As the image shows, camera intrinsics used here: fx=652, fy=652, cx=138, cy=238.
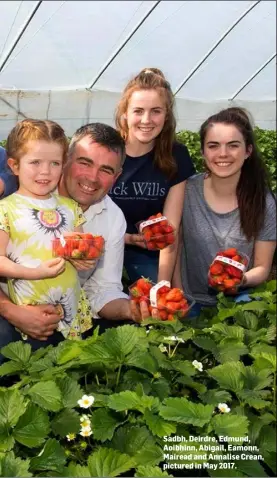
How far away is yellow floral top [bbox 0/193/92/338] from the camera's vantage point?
1.65m

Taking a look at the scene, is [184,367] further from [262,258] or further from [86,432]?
[262,258]

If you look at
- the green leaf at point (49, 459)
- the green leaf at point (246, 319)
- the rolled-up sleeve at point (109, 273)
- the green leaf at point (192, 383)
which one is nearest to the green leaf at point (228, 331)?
the green leaf at point (246, 319)

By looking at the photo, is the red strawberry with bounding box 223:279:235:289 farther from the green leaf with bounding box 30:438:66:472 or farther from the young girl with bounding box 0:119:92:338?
the green leaf with bounding box 30:438:66:472

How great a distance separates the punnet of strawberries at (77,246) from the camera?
1604mm

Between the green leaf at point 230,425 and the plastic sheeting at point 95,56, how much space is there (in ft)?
3.06

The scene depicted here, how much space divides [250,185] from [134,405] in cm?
107

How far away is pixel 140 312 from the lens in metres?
1.77

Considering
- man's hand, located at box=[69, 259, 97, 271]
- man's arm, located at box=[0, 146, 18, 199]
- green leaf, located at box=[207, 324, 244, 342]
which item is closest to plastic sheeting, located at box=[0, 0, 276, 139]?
man's arm, located at box=[0, 146, 18, 199]

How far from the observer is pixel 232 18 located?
2.80 m

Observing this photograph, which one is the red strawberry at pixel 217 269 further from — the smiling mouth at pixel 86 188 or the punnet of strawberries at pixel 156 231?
the smiling mouth at pixel 86 188

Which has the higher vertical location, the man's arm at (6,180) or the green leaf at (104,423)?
the man's arm at (6,180)

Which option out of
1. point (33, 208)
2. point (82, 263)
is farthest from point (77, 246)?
point (33, 208)

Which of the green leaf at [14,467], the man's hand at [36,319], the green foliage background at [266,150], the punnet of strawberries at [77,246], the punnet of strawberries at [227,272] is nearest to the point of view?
the green leaf at [14,467]

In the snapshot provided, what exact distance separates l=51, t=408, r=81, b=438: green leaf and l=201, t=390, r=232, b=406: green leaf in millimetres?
281
